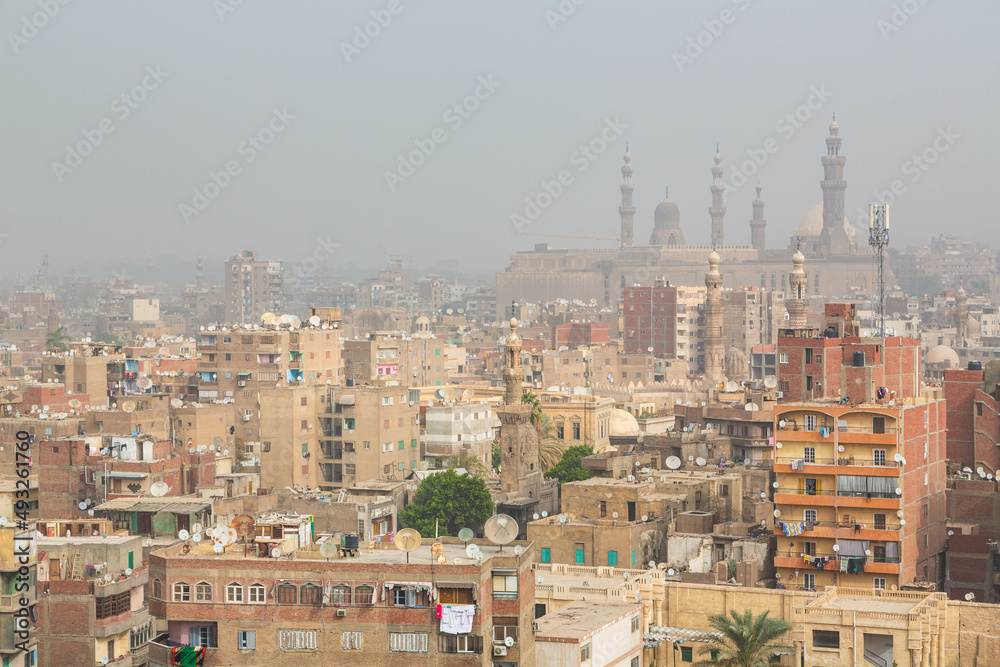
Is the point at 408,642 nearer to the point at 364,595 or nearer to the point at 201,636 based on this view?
the point at 364,595

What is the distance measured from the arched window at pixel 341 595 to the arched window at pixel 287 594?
2.20ft

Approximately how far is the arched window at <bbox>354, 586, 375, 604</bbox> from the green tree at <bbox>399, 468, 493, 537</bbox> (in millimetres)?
23958

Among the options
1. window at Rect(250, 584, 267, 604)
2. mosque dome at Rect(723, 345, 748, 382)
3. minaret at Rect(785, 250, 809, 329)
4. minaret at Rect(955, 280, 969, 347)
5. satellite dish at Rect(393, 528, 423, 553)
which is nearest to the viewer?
window at Rect(250, 584, 267, 604)

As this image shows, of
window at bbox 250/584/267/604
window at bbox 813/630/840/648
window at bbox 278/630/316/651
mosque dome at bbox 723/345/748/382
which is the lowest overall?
window at bbox 813/630/840/648

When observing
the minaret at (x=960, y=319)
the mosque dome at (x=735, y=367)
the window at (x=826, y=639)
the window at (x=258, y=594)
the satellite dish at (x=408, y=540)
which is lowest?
the window at (x=826, y=639)

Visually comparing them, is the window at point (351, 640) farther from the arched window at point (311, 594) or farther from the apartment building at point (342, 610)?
the arched window at point (311, 594)

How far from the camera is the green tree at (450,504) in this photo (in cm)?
5350

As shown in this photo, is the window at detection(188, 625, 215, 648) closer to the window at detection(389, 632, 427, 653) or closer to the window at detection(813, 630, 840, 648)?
the window at detection(389, 632, 427, 653)

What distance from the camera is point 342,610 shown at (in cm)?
2880

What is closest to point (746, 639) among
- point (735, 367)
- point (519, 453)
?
point (519, 453)

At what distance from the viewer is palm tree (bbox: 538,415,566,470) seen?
68.6 meters

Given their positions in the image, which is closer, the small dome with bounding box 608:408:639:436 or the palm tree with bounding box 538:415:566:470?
the palm tree with bounding box 538:415:566:470

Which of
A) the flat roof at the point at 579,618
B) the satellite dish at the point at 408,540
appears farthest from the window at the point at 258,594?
the flat roof at the point at 579,618

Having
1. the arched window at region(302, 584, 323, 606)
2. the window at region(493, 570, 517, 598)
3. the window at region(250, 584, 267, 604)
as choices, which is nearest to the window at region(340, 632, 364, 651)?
the arched window at region(302, 584, 323, 606)
